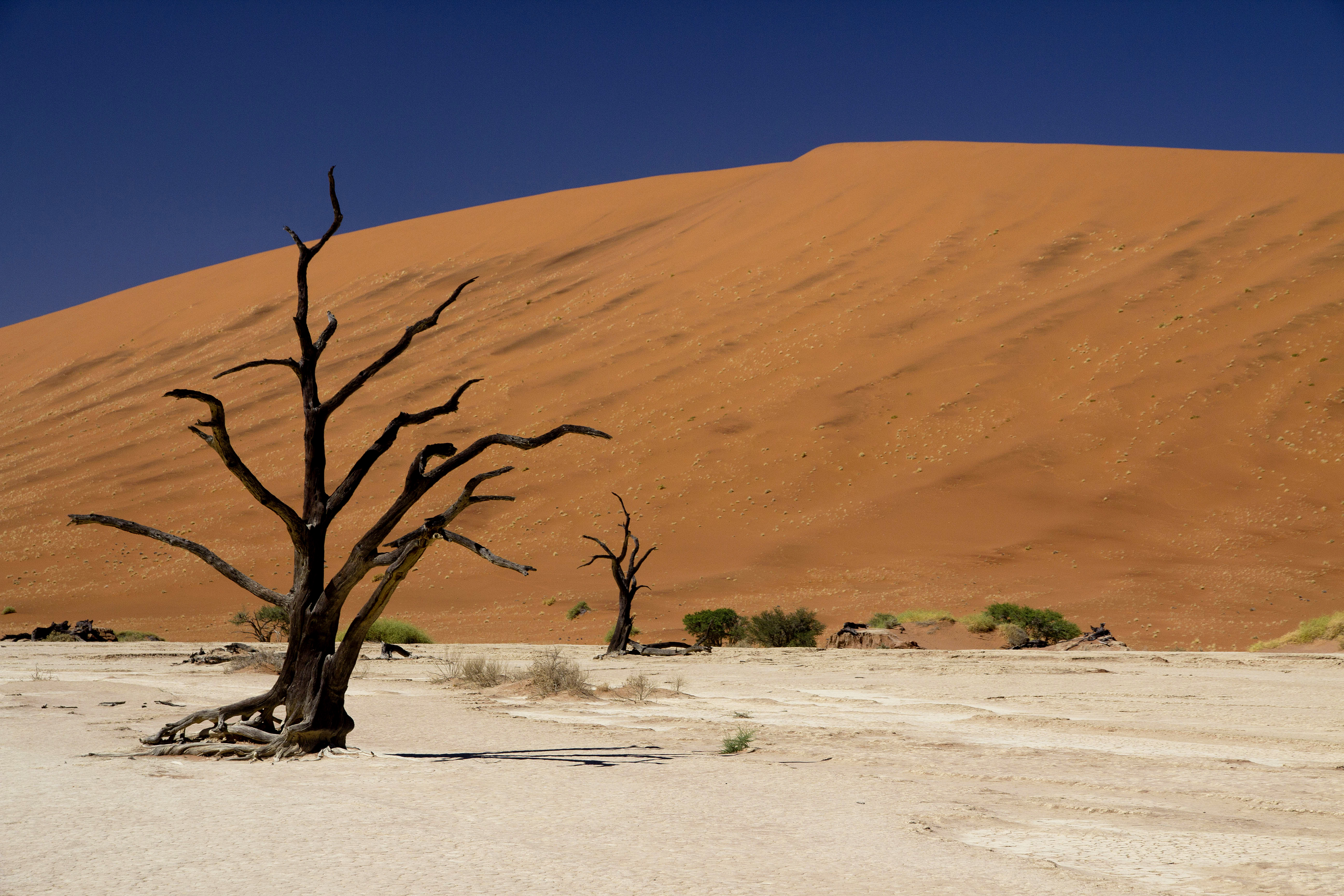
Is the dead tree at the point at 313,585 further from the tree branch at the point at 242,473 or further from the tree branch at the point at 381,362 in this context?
the tree branch at the point at 381,362

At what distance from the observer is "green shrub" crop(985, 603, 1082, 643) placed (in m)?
22.5

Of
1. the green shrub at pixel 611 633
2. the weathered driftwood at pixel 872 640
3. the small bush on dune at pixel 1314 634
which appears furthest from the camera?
the green shrub at pixel 611 633

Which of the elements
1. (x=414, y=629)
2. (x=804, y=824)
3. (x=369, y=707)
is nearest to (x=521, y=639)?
(x=414, y=629)

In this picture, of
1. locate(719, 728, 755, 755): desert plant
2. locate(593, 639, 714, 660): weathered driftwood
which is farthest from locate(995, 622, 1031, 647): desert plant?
locate(719, 728, 755, 755): desert plant

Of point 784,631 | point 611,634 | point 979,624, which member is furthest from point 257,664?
point 979,624

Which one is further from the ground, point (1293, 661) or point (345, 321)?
point (345, 321)

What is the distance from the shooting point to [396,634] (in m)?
24.2

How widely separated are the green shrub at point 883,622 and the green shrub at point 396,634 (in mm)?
9949

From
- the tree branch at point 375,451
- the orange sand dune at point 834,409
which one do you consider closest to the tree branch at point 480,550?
the tree branch at point 375,451

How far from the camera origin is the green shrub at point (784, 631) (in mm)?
23359

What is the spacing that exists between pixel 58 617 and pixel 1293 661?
3093 centimetres

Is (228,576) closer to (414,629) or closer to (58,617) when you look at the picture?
(414,629)

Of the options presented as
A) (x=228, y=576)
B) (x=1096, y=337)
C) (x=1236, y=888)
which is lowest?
(x=1236, y=888)

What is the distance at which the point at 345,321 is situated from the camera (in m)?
57.7
